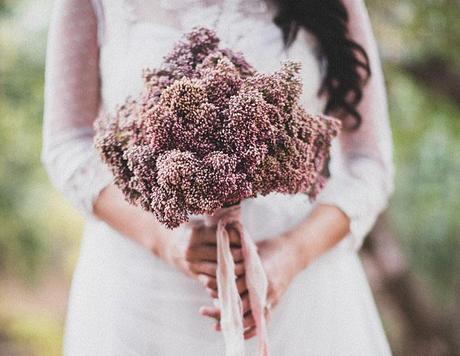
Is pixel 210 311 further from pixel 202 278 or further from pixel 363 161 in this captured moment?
pixel 363 161

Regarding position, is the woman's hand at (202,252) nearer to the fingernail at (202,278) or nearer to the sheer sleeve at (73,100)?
the fingernail at (202,278)

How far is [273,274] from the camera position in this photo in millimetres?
860

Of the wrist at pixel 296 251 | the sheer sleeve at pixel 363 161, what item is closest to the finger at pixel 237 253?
the wrist at pixel 296 251

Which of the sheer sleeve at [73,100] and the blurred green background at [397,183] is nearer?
the sheer sleeve at [73,100]

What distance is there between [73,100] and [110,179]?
15cm

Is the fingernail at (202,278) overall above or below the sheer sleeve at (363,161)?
below

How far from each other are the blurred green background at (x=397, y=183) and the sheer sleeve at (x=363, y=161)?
0.90 meters

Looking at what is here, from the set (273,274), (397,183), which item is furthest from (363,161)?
(397,183)

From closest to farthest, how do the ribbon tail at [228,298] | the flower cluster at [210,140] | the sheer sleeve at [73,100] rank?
the flower cluster at [210,140], the ribbon tail at [228,298], the sheer sleeve at [73,100]

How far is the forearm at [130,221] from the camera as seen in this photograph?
87 cm

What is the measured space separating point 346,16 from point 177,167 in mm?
487

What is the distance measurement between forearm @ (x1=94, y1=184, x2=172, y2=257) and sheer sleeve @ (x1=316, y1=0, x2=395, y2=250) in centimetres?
26

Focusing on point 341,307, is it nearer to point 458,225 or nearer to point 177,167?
point 177,167

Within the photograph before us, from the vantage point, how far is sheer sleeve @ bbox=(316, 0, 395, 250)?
98cm
